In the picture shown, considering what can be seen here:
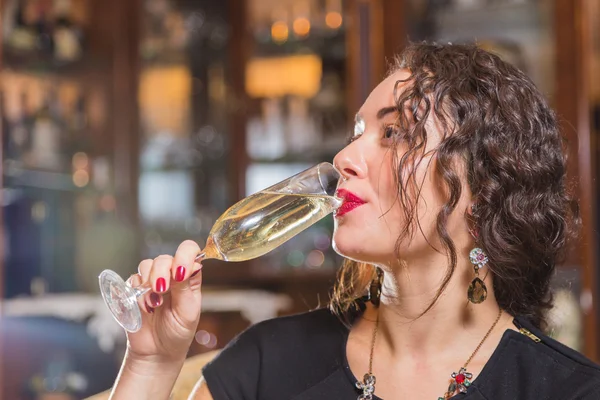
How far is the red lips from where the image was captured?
1.20 meters

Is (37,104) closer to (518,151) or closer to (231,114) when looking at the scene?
(231,114)

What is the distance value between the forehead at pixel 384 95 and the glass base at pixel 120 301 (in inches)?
19.5

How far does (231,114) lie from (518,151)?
7.43 ft

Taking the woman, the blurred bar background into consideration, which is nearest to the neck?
the woman

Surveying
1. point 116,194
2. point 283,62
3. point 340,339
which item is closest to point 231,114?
point 283,62

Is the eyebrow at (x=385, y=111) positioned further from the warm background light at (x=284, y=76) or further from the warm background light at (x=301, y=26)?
the warm background light at (x=301, y=26)

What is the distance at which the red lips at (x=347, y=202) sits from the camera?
3.95 feet

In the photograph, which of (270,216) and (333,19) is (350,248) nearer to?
(270,216)

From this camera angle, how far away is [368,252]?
1.19 metres

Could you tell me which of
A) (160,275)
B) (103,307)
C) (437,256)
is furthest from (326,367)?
(103,307)

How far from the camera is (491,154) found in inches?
47.6

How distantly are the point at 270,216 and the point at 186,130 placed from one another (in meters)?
2.41

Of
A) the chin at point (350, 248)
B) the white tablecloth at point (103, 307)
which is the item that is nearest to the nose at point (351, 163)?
the chin at point (350, 248)

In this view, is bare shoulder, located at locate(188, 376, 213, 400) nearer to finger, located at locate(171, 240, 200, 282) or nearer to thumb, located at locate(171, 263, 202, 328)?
thumb, located at locate(171, 263, 202, 328)
